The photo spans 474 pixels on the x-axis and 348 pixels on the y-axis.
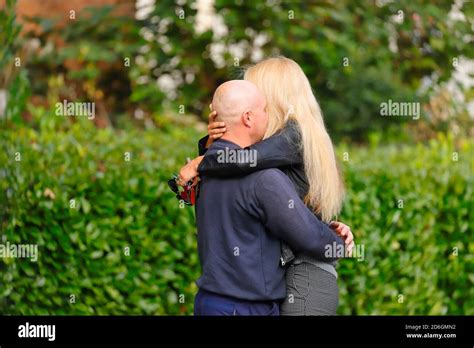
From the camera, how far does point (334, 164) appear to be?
3088 millimetres

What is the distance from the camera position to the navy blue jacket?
112 inches

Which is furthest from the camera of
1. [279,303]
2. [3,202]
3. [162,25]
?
[162,25]

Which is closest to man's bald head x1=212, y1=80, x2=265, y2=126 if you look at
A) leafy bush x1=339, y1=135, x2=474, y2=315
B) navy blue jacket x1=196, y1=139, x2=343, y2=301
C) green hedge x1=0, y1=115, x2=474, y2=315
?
navy blue jacket x1=196, y1=139, x2=343, y2=301

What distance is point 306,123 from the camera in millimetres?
3037

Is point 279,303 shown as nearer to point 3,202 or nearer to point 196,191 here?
point 196,191

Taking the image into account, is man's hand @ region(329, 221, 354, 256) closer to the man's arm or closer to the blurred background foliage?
the man's arm

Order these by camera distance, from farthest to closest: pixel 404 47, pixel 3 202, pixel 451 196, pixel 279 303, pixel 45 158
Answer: pixel 404 47 → pixel 451 196 → pixel 45 158 → pixel 3 202 → pixel 279 303

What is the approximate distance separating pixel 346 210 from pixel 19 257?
2052 mm

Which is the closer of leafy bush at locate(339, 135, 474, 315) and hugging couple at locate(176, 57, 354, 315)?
hugging couple at locate(176, 57, 354, 315)

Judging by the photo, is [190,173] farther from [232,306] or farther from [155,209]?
[155,209]

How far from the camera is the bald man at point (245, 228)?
2.86 meters

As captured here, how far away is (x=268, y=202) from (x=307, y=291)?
369 mm
